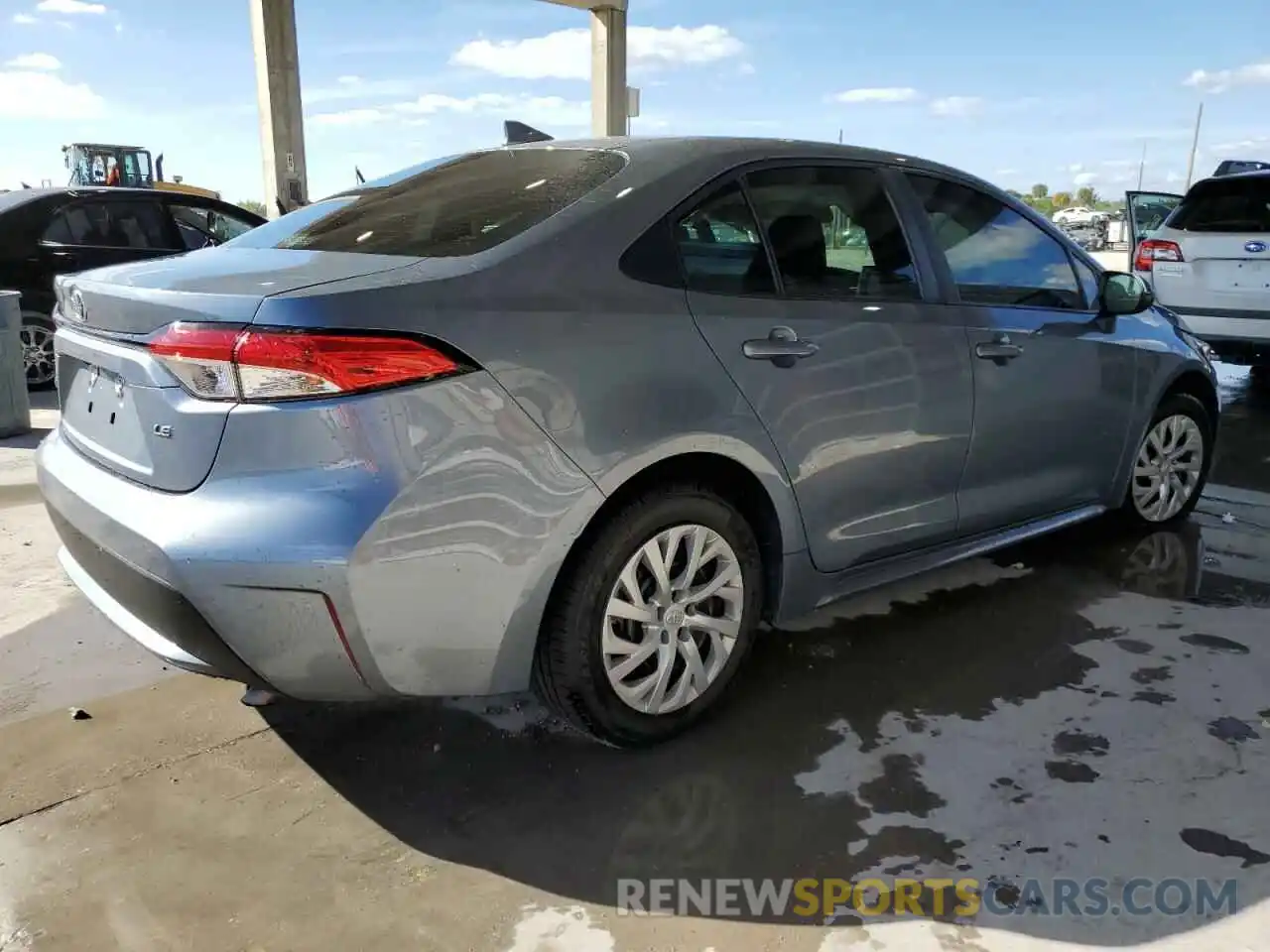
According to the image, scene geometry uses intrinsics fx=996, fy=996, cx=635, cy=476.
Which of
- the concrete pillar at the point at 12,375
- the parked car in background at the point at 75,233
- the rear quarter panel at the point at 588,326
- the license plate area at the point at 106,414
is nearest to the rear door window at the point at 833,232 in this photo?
the rear quarter panel at the point at 588,326

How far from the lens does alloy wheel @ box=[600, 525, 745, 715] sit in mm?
2492

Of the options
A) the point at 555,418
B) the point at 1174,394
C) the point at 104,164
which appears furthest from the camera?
the point at 104,164

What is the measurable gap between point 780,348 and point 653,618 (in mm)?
790

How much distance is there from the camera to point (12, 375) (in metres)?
6.30

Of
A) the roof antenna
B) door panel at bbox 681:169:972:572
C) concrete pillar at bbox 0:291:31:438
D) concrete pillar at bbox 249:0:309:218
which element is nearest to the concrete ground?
door panel at bbox 681:169:972:572

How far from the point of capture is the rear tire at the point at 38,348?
754 cm

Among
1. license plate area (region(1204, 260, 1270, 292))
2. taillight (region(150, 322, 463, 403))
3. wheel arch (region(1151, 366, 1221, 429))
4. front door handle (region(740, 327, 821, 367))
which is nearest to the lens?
taillight (region(150, 322, 463, 403))

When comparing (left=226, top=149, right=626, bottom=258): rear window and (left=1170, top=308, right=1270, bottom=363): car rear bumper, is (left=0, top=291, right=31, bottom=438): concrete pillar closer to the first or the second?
(left=226, top=149, right=626, bottom=258): rear window

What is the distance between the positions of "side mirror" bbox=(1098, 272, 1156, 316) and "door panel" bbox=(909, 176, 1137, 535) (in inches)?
2.2

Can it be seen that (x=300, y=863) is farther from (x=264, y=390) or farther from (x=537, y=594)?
(x=264, y=390)

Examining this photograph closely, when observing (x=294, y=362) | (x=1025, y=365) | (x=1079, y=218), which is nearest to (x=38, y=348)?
(x=294, y=362)

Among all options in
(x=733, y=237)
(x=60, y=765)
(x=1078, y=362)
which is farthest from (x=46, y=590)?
(x=1078, y=362)

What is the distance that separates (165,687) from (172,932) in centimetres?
118

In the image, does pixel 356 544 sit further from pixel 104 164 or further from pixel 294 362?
pixel 104 164
